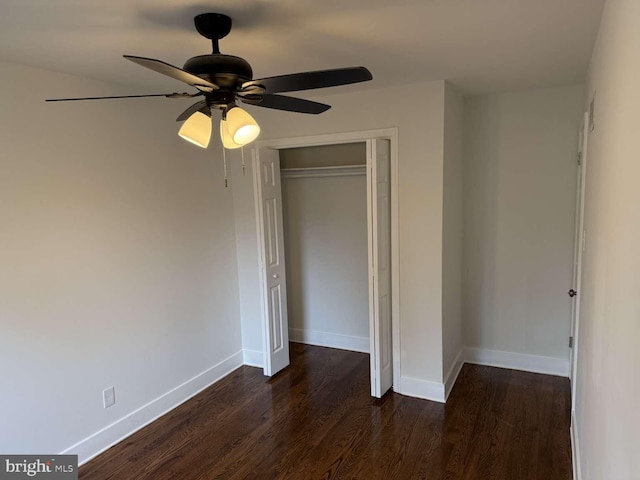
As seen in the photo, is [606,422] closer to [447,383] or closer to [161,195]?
[447,383]

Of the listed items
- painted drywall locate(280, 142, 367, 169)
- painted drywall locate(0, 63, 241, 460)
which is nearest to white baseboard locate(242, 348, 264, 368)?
painted drywall locate(0, 63, 241, 460)

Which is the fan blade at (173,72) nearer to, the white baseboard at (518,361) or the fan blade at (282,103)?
the fan blade at (282,103)

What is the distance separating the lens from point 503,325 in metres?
3.88

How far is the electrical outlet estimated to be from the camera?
293 cm

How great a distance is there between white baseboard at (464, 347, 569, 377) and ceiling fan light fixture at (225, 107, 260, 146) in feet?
10.4

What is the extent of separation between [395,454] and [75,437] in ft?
6.67

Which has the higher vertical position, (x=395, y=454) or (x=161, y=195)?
(x=161, y=195)

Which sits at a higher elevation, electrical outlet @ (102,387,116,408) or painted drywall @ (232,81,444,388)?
painted drywall @ (232,81,444,388)

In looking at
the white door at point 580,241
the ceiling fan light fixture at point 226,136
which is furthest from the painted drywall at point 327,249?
the ceiling fan light fixture at point 226,136

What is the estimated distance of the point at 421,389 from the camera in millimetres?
3449

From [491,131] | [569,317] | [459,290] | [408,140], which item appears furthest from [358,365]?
[491,131]

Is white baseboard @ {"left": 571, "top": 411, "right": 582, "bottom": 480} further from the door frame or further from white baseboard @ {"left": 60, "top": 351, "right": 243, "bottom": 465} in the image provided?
white baseboard @ {"left": 60, "top": 351, "right": 243, "bottom": 465}

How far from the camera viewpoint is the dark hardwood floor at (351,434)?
2.64 metres

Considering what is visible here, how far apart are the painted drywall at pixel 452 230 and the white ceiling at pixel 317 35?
546 millimetres
